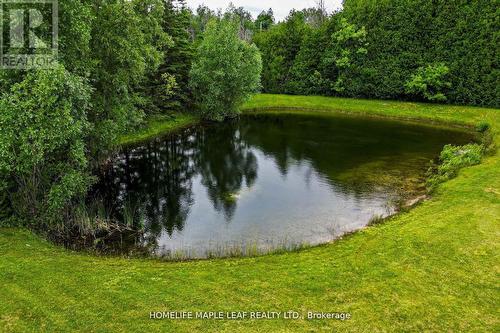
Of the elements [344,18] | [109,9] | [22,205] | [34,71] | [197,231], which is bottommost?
[197,231]

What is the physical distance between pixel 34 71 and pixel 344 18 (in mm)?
57799

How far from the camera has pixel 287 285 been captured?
1297 cm

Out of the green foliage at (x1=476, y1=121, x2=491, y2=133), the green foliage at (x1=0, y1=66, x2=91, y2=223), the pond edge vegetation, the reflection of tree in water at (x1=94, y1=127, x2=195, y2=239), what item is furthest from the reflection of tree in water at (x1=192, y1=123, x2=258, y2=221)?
the green foliage at (x1=476, y1=121, x2=491, y2=133)

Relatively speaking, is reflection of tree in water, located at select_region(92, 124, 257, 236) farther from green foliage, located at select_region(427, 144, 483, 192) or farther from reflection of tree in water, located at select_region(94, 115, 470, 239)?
green foliage, located at select_region(427, 144, 483, 192)

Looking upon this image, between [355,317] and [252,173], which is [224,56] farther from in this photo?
[355,317]

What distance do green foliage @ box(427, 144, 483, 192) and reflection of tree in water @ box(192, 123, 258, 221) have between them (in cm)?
1234

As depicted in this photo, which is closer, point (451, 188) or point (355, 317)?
point (355, 317)

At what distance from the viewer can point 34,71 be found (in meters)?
15.7

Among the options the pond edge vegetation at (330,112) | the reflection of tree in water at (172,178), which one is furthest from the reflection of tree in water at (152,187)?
the pond edge vegetation at (330,112)

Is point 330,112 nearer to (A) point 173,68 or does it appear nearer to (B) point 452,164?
(A) point 173,68

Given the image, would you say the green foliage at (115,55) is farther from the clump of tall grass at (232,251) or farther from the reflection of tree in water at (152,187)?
the clump of tall grass at (232,251)

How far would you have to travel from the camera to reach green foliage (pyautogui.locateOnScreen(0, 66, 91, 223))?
579 inches

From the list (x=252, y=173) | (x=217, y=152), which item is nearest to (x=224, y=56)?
(x=217, y=152)

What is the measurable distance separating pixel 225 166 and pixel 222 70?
1834 cm
